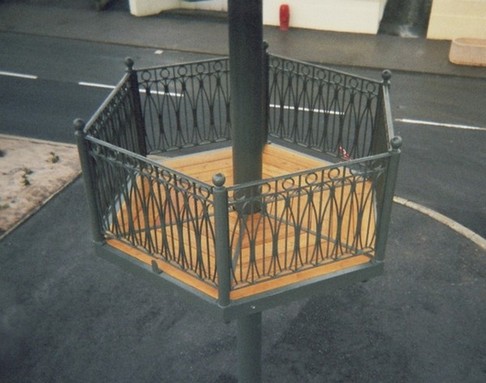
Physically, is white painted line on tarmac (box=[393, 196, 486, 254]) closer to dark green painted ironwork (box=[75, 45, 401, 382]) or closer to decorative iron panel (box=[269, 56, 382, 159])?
decorative iron panel (box=[269, 56, 382, 159])

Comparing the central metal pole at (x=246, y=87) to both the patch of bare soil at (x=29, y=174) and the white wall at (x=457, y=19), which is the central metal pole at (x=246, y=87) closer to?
the patch of bare soil at (x=29, y=174)

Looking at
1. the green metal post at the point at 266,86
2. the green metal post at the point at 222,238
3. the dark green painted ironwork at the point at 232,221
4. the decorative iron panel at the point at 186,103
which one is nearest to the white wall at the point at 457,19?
the decorative iron panel at the point at 186,103

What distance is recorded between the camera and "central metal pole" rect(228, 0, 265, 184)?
601 centimetres

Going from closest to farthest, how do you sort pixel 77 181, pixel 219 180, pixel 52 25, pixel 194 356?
pixel 219 180 → pixel 194 356 → pixel 77 181 → pixel 52 25

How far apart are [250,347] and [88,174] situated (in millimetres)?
3175

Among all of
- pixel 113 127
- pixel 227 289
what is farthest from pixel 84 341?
pixel 227 289

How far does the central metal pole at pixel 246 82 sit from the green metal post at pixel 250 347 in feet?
6.22

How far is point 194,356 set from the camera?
32.6 feet

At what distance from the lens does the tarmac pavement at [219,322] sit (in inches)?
381

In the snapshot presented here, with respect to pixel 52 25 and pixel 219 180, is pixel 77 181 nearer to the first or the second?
pixel 219 180

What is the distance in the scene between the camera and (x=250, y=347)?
7891mm

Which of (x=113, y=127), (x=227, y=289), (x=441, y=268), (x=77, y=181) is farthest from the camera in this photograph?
(x=77, y=181)

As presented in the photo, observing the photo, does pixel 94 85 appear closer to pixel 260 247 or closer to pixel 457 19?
pixel 457 19

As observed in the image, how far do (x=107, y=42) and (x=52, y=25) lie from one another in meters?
3.47
